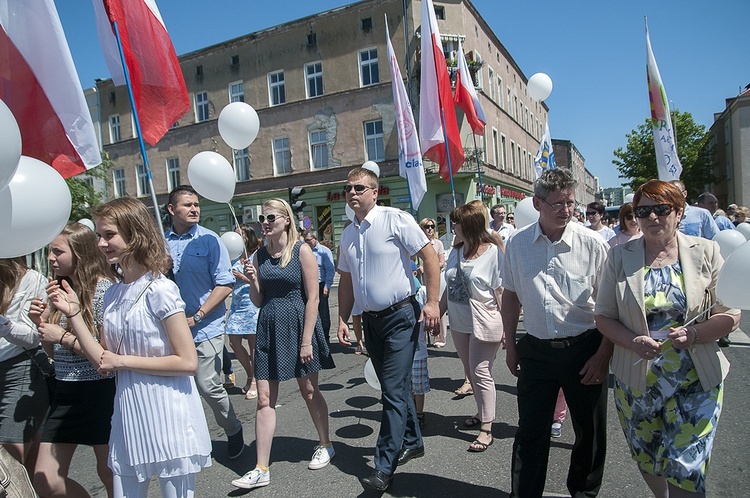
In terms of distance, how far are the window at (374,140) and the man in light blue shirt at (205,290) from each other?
20.7 metres

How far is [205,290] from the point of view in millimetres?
4031

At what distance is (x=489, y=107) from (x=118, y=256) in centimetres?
2777

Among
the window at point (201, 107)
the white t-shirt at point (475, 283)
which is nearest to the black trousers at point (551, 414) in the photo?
the white t-shirt at point (475, 283)

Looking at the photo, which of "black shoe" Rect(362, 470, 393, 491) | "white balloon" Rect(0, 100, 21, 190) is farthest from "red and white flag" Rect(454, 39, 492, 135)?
"white balloon" Rect(0, 100, 21, 190)

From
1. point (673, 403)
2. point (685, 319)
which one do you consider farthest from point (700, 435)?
point (685, 319)

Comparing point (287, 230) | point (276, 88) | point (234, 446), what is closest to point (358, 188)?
point (287, 230)

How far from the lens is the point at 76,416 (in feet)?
8.67

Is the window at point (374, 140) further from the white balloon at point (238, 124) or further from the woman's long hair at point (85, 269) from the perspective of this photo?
the woman's long hair at point (85, 269)

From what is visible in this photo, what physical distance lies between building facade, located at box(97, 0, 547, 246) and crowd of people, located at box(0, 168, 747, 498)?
19.9m

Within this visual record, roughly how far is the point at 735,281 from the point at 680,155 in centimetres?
3966

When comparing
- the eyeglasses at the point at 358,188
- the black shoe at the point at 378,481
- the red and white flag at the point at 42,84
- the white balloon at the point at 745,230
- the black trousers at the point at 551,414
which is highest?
the red and white flag at the point at 42,84

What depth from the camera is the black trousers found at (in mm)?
2713

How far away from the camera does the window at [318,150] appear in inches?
1014

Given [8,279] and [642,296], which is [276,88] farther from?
[642,296]
